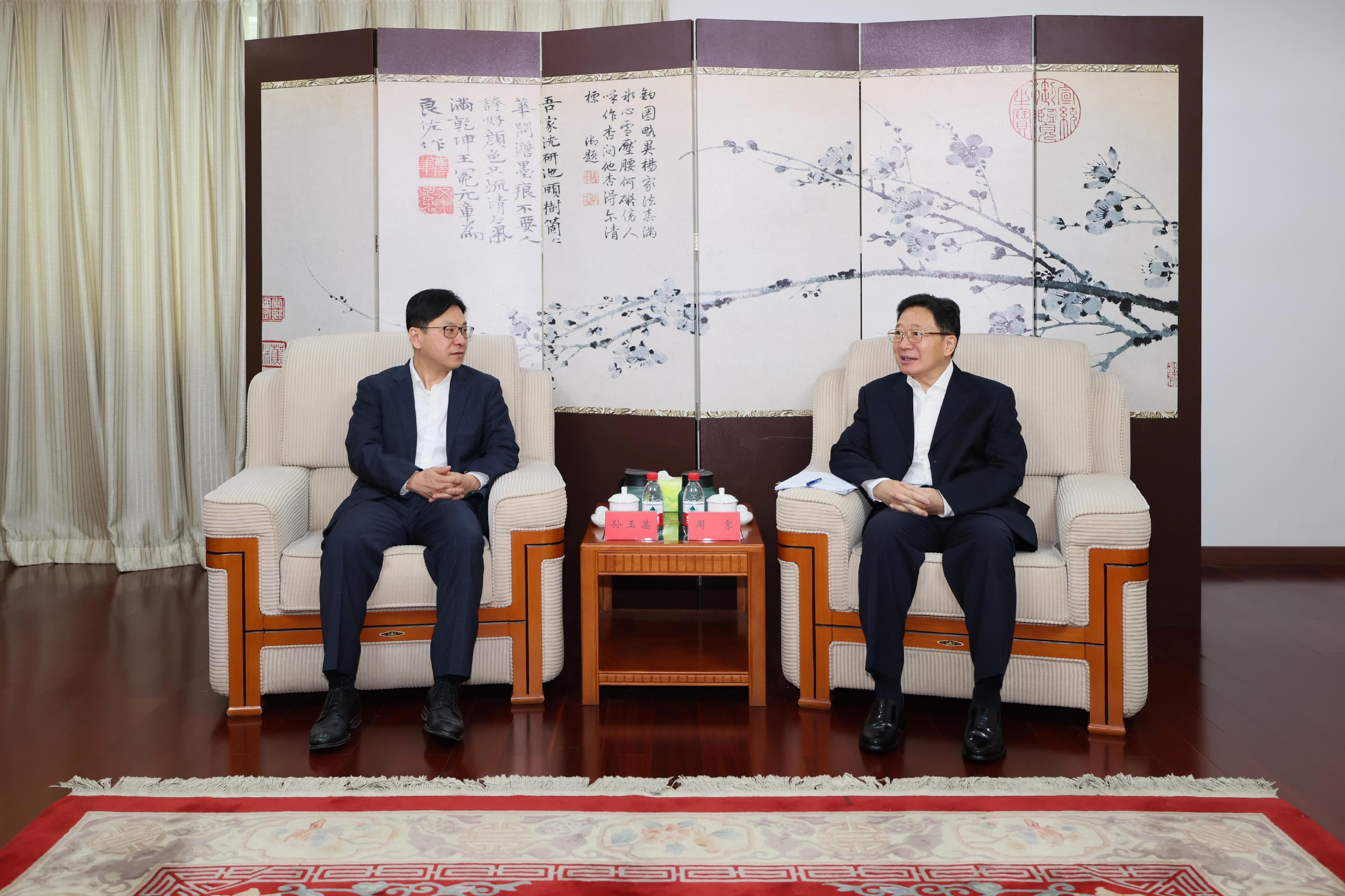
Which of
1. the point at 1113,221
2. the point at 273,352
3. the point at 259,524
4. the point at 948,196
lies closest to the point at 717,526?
the point at 259,524

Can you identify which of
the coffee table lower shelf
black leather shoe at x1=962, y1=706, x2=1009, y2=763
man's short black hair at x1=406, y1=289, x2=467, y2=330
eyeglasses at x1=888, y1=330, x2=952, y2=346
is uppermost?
man's short black hair at x1=406, y1=289, x2=467, y2=330

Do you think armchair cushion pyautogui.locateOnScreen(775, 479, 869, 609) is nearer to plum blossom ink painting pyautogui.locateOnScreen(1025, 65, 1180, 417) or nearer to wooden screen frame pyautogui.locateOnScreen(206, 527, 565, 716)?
wooden screen frame pyautogui.locateOnScreen(206, 527, 565, 716)

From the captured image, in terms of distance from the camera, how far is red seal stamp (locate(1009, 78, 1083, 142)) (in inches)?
136

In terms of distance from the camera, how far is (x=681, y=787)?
7.05ft

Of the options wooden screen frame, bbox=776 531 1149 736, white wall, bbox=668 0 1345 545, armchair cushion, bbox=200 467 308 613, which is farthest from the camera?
white wall, bbox=668 0 1345 545

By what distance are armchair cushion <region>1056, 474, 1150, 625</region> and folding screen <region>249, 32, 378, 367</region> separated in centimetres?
263

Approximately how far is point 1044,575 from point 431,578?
1.61 metres

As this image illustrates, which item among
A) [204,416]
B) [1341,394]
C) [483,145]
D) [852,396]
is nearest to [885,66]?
[852,396]

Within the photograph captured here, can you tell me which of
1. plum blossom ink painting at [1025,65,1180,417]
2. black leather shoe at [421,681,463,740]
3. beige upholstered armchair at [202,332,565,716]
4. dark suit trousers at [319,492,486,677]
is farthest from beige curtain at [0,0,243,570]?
plum blossom ink painting at [1025,65,1180,417]

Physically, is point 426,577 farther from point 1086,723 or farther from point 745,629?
point 1086,723

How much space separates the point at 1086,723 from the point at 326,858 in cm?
190

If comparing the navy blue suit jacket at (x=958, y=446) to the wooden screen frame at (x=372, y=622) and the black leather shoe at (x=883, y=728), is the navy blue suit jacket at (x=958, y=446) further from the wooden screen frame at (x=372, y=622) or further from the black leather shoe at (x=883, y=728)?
the wooden screen frame at (x=372, y=622)

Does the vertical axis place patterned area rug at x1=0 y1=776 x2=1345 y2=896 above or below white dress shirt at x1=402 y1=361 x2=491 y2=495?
below

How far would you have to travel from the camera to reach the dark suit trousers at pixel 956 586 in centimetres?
242
